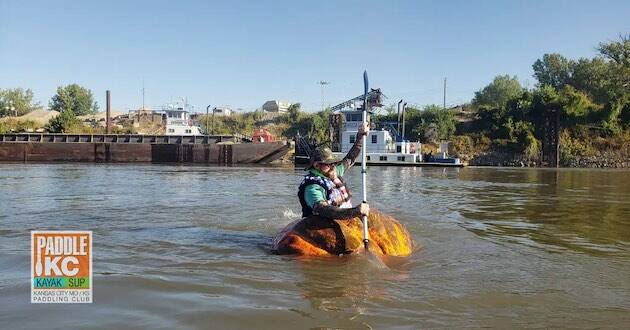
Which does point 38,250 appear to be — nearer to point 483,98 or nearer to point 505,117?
point 505,117

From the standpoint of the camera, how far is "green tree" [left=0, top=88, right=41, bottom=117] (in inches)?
4222

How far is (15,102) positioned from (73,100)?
13.2 meters

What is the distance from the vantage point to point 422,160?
46156 mm

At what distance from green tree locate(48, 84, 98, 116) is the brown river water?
103592 millimetres

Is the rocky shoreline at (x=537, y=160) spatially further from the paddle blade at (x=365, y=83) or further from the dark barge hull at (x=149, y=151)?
the paddle blade at (x=365, y=83)

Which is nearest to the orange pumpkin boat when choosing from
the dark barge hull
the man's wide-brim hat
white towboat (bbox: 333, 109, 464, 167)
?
the man's wide-brim hat

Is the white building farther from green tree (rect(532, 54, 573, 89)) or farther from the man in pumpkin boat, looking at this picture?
the man in pumpkin boat

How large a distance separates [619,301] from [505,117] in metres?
54.9

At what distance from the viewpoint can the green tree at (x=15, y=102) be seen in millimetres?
107250

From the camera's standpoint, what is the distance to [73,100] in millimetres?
107250

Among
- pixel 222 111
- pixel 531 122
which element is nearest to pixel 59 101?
pixel 222 111

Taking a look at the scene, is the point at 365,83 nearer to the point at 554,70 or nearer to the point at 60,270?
the point at 60,270

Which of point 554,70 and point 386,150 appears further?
point 554,70

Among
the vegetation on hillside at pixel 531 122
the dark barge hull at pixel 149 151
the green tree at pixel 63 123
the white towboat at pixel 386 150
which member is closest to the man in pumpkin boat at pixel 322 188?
the white towboat at pixel 386 150
